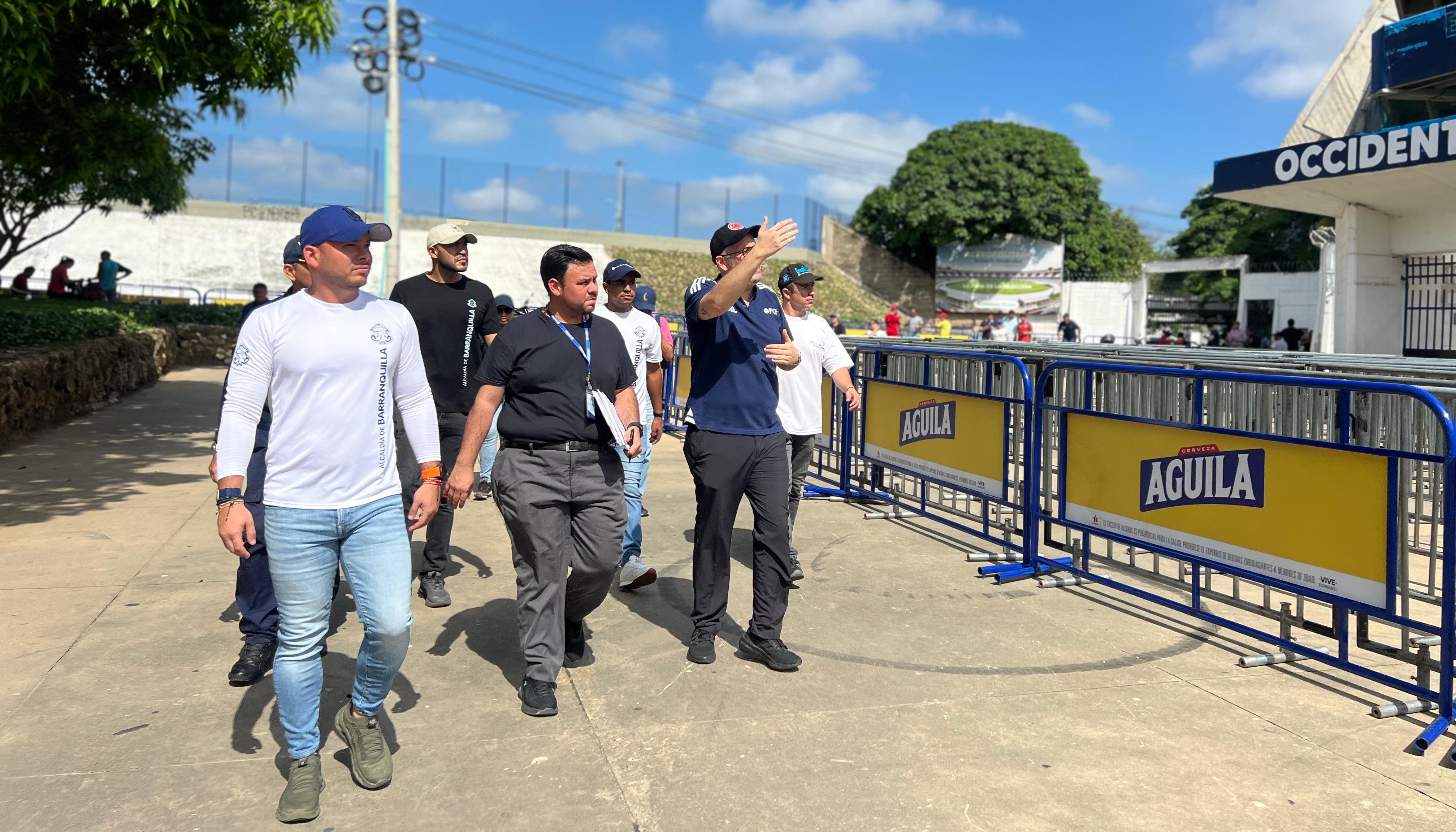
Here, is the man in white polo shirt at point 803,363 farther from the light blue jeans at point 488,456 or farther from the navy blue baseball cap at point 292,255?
the light blue jeans at point 488,456

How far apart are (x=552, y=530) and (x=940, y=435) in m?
3.91

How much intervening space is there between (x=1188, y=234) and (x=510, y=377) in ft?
217

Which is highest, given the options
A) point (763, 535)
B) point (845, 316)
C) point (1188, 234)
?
point (1188, 234)

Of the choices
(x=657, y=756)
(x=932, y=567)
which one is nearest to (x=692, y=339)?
(x=657, y=756)

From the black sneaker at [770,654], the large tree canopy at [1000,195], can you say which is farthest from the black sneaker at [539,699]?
the large tree canopy at [1000,195]

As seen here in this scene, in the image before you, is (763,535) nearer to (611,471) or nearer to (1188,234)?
(611,471)

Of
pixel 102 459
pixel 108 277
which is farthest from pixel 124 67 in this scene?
pixel 108 277

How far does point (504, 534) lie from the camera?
23.5ft

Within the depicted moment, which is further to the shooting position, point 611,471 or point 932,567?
point 932,567

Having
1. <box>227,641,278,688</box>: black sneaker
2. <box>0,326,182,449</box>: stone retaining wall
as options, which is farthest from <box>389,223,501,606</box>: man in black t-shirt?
<box>0,326,182,449</box>: stone retaining wall

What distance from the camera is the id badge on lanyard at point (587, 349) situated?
4.06 m

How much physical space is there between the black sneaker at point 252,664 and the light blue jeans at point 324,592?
1039 mm

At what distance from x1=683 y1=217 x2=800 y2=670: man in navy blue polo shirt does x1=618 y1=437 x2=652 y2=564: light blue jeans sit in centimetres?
123

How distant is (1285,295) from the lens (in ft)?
111
